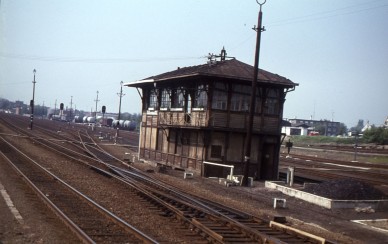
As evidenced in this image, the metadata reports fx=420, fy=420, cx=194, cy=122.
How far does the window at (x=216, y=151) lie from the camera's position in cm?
2395

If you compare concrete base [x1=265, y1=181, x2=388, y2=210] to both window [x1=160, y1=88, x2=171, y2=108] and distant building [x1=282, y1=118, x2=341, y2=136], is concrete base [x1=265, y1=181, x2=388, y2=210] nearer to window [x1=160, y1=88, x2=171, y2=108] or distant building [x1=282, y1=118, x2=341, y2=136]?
window [x1=160, y1=88, x2=171, y2=108]

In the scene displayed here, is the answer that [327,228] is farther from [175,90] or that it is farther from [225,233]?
[175,90]

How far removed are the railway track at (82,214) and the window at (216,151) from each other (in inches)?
359

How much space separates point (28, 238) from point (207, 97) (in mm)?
15873

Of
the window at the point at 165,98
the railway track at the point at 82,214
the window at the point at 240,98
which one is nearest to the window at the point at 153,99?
the window at the point at 165,98

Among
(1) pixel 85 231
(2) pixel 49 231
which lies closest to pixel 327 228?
(1) pixel 85 231

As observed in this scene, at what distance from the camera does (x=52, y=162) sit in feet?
81.1

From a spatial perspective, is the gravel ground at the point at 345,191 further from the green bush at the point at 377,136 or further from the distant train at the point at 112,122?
the distant train at the point at 112,122

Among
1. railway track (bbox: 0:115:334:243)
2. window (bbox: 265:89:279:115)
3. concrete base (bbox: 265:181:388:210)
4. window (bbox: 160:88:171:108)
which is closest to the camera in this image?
railway track (bbox: 0:115:334:243)

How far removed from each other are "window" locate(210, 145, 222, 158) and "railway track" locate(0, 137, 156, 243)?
9122 mm

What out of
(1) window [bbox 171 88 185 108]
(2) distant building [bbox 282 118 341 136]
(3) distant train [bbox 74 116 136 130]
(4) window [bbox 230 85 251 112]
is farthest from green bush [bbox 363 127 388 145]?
(4) window [bbox 230 85 251 112]

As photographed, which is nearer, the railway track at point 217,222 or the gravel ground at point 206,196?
the railway track at point 217,222

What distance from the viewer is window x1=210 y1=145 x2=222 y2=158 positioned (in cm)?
2395

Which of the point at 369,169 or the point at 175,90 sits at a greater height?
the point at 175,90
